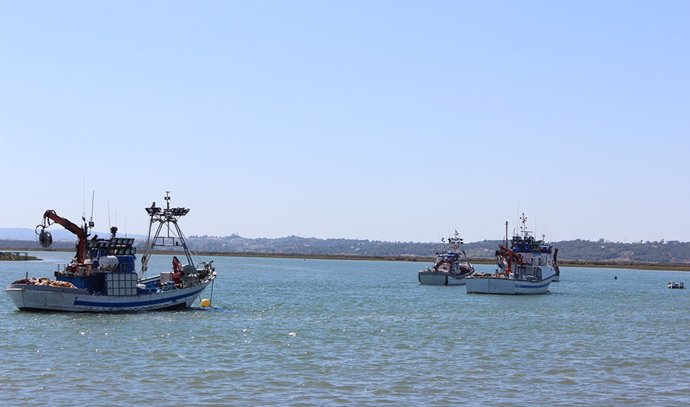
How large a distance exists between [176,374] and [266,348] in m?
9.19

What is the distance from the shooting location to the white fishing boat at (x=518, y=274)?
94.7 metres

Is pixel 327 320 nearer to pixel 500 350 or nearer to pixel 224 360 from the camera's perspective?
pixel 500 350

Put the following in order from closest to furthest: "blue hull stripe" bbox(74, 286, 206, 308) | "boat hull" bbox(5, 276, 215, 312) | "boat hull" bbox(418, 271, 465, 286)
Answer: "boat hull" bbox(5, 276, 215, 312) → "blue hull stripe" bbox(74, 286, 206, 308) → "boat hull" bbox(418, 271, 465, 286)

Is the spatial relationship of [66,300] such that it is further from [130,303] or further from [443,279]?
[443,279]

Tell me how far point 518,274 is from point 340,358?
5941 cm

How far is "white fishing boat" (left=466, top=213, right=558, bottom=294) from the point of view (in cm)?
9469

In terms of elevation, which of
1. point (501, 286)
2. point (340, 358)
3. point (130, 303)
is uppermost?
point (501, 286)

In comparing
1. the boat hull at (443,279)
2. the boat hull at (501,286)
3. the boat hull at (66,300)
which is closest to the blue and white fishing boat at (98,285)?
the boat hull at (66,300)

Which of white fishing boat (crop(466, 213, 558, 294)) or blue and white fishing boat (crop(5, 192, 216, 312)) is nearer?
blue and white fishing boat (crop(5, 192, 216, 312))

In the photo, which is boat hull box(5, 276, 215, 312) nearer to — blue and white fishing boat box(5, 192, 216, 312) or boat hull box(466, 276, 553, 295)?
blue and white fishing boat box(5, 192, 216, 312)

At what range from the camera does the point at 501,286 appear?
9438 centimetres

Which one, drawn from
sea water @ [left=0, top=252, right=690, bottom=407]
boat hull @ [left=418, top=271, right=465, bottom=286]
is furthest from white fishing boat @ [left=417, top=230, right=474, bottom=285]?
sea water @ [left=0, top=252, right=690, bottom=407]

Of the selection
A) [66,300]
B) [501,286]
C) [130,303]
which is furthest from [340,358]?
[501,286]

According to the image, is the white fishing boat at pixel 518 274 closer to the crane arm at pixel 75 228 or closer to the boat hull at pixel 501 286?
the boat hull at pixel 501 286
